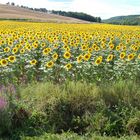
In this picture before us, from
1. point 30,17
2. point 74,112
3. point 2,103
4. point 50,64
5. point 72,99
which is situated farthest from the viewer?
point 30,17

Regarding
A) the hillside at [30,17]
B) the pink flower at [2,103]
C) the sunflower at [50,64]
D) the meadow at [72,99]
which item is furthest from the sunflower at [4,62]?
the hillside at [30,17]

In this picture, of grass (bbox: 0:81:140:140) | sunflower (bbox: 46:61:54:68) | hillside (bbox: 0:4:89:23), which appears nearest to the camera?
grass (bbox: 0:81:140:140)

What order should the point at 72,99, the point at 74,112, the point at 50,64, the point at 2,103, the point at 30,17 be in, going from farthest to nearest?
Answer: 1. the point at 30,17
2. the point at 50,64
3. the point at 72,99
4. the point at 74,112
5. the point at 2,103

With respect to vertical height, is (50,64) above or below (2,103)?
above

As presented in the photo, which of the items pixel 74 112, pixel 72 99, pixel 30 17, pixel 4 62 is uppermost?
pixel 4 62

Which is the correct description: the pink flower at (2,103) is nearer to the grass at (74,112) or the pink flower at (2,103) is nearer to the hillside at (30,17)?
the grass at (74,112)

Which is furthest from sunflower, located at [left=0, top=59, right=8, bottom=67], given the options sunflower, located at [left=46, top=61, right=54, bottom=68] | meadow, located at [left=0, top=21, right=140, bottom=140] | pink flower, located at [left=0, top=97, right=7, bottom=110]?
pink flower, located at [left=0, top=97, right=7, bottom=110]

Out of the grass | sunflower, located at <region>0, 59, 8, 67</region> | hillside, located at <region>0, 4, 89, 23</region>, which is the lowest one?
hillside, located at <region>0, 4, 89, 23</region>

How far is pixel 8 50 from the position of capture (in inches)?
339

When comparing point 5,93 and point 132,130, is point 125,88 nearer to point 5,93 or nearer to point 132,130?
point 132,130

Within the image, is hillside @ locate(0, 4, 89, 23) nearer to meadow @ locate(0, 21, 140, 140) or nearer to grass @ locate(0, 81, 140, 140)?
meadow @ locate(0, 21, 140, 140)

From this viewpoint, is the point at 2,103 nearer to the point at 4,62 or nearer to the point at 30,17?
the point at 4,62

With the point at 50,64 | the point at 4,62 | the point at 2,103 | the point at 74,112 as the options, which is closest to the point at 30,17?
the point at 4,62

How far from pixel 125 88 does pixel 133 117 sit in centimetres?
71
